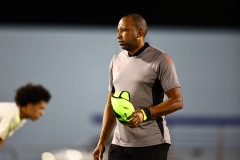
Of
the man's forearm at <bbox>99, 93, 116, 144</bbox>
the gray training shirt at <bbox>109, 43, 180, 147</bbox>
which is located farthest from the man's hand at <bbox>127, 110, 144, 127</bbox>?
the man's forearm at <bbox>99, 93, 116, 144</bbox>

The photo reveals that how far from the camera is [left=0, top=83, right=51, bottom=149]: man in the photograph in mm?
4742

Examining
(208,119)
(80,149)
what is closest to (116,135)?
(208,119)

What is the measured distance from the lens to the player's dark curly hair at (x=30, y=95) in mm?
4875

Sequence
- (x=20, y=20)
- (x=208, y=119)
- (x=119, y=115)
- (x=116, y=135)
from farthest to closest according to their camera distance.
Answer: (x=20, y=20), (x=208, y=119), (x=116, y=135), (x=119, y=115)

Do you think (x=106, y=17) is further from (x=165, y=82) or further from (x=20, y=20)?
(x=165, y=82)

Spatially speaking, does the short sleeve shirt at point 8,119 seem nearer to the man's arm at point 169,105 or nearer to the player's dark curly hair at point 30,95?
the player's dark curly hair at point 30,95

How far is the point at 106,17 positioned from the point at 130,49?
10509mm

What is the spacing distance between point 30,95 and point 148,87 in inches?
45.1

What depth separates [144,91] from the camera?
415cm

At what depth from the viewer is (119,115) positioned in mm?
4031

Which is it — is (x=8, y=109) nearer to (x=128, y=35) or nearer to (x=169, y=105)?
(x=128, y=35)

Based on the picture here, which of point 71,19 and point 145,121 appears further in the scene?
point 71,19

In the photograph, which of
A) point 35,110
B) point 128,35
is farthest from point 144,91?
point 35,110

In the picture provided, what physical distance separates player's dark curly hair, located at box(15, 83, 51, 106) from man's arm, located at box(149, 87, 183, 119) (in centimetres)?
119
